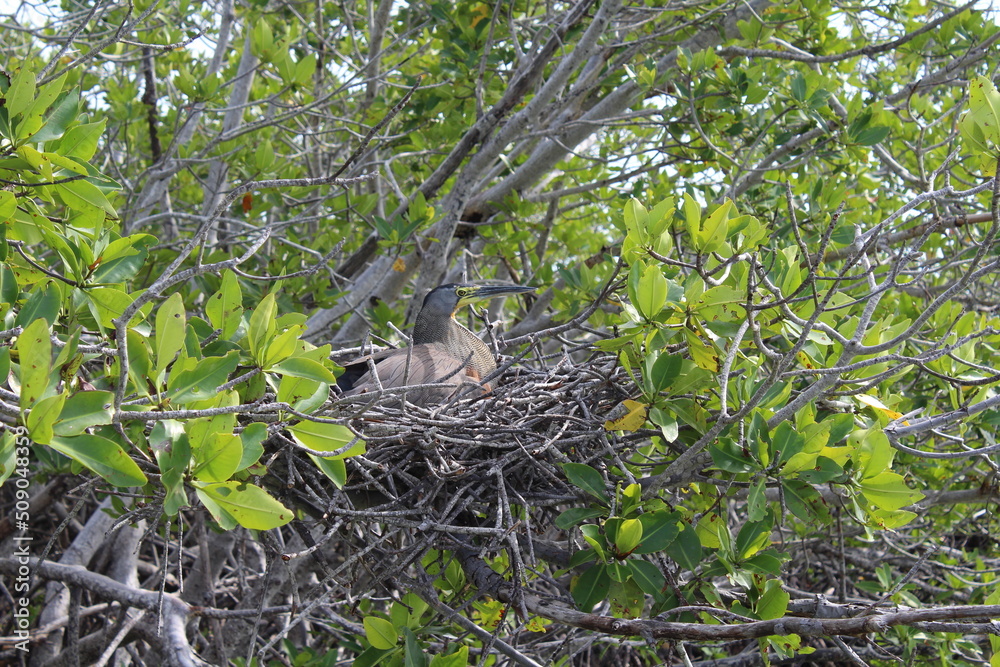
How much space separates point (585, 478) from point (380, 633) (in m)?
0.91

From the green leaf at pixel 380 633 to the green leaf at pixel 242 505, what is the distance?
105 centimetres

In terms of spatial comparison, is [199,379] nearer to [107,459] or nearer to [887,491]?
[107,459]

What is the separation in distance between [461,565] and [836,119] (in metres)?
3.13

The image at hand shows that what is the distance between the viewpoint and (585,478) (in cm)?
263

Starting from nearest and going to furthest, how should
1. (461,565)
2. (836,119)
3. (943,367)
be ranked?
(461,565), (943,367), (836,119)

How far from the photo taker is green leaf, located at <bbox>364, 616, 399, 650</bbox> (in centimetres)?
269

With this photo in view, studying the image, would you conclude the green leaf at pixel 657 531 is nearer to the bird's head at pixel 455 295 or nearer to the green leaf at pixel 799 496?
the green leaf at pixel 799 496

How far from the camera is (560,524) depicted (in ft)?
8.36

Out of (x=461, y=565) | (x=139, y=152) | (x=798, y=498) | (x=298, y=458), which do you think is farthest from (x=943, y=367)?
(x=139, y=152)

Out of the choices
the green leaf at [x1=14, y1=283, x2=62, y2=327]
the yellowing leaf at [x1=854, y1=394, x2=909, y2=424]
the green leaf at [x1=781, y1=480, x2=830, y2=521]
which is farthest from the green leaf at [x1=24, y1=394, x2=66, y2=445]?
the yellowing leaf at [x1=854, y1=394, x2=909, y2=424]

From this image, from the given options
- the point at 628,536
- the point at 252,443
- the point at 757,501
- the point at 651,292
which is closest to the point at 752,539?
the point at 757,501

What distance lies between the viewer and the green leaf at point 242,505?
1.78 meters

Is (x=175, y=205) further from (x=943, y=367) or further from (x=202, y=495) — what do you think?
(x=943, y=367)

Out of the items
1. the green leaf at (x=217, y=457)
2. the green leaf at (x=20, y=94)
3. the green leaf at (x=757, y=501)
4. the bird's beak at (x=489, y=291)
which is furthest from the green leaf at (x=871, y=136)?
the green leaf at (x=20, y=94)
